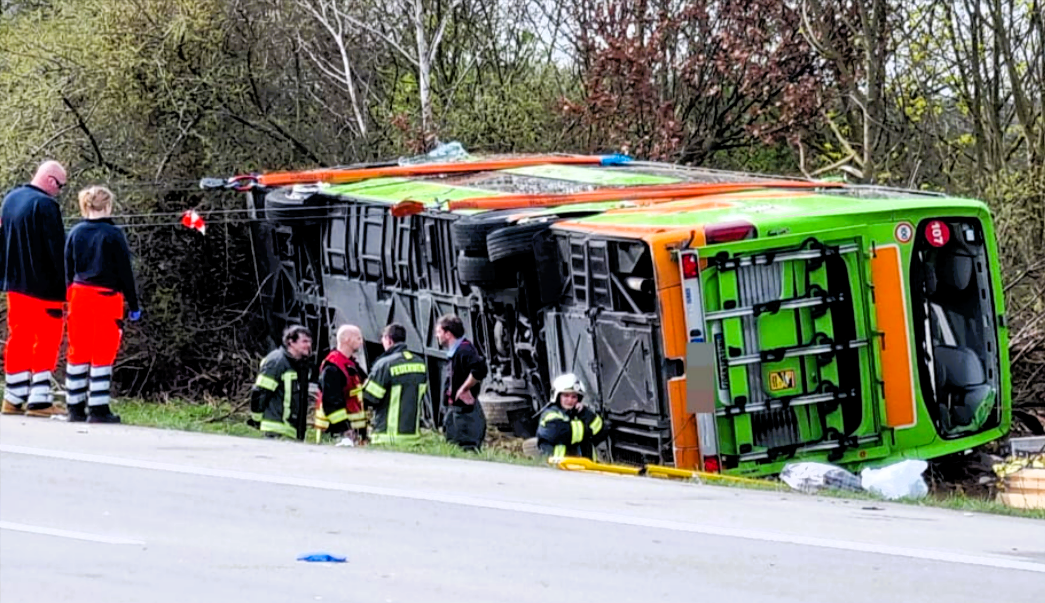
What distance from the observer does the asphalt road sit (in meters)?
7.05

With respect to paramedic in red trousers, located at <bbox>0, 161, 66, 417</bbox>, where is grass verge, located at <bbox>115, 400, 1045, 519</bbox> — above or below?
below

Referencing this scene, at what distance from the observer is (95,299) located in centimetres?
1275

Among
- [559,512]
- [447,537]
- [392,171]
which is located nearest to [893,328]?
[559,512]

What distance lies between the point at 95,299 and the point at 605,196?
4172 mm

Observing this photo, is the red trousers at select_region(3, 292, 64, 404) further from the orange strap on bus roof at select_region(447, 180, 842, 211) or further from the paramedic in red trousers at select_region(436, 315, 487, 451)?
the orange strap on bus roof at select_region(447, 180, 842, 211)

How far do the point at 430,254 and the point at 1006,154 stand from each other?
7079 mm

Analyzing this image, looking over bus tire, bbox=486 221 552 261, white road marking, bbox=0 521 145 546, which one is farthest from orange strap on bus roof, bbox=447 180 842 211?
white road marking, bbox=0 521 145 546

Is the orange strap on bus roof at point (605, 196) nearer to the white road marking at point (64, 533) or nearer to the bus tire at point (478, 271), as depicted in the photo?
the bus tire at point (478, 271)

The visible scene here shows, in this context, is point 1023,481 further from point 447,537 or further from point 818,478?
point 447,537

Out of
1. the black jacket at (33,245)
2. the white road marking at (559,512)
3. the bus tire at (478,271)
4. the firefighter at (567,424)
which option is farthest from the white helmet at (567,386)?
the black jacket at (33,245)

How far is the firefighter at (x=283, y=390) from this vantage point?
1281cm

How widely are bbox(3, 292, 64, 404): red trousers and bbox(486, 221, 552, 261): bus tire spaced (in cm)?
312

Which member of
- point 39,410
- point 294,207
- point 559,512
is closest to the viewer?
point 559,512

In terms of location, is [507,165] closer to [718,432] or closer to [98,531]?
[718,432]
